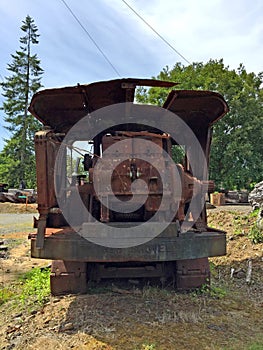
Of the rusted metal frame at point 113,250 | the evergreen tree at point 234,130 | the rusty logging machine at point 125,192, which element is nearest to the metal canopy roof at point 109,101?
the rusty logging machine at point 125,192

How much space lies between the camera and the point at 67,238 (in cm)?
365

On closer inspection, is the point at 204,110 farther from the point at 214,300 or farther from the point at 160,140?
the point at 214,300

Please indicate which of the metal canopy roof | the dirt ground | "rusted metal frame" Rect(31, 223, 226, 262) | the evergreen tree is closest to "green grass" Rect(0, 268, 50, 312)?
the dirt ground

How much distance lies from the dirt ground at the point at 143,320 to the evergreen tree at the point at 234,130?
20.0m

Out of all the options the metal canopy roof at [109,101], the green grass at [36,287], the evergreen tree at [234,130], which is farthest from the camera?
the evergreen tree at [234,130]

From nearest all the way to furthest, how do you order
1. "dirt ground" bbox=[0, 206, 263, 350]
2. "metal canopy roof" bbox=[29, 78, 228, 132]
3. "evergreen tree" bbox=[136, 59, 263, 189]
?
"dirt ground" bbox=[0, 206, 263, 350] < "metal canopy roof" bbox=[29, 78, 228, 132] < "evergreen tree" bbox=[136, 59, 263, 189]

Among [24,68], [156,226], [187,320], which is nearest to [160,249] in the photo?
[156,226]

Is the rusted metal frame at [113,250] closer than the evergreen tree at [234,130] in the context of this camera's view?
Yes

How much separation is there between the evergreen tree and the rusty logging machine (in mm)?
19840

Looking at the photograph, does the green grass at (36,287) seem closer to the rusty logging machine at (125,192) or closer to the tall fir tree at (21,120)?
the rusty logging machine at (125,192)

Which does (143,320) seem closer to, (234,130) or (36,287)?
(36,287)

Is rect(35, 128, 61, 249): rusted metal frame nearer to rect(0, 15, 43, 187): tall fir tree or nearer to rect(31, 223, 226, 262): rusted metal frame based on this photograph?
rect(31, 223, 226, 262): rusted metal frame

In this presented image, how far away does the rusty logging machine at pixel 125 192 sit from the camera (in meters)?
3.59

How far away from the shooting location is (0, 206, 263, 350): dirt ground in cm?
305
